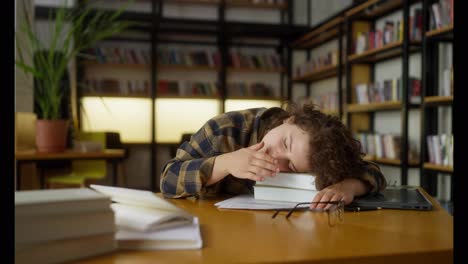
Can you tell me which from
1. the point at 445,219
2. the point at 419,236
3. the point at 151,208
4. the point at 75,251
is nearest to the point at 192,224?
the point at 151,208

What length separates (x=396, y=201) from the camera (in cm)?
111

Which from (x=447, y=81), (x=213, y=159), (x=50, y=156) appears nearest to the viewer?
(x=213, y=159)

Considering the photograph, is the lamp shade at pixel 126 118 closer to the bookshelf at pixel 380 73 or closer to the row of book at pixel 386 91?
the bookshelf at pixel 380 73

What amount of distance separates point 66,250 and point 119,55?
5.76 meters

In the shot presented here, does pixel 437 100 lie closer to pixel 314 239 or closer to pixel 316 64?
pixel 316 64

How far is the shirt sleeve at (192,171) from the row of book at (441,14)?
271 centimetres

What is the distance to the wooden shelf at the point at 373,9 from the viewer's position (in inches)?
172

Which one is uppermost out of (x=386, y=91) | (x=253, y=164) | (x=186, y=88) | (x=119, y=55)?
(x=119, y=55)

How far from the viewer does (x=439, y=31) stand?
11.3ft

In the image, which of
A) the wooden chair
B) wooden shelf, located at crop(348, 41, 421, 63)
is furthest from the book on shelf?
wooden shelf, located at crop(348, 41, 421, 63)

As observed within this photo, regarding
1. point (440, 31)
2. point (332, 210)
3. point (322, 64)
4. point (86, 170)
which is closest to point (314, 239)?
point (332, 210)
